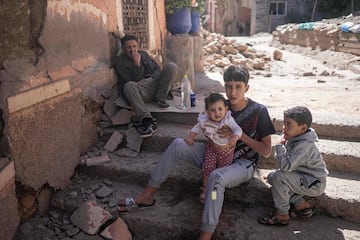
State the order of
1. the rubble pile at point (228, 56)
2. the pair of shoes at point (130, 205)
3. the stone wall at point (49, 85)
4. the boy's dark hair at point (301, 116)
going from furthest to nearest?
the rubble pile at point (228, 56) → the pair of shoes at point (130, 205) → the stone wall at point (49, 85) → the boy's dark hair at point (301, 116)

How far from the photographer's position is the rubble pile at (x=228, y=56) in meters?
8.95

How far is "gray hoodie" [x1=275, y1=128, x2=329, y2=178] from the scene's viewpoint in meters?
2.38

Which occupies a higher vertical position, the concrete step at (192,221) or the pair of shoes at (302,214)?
the pair of shoes at (302,214)

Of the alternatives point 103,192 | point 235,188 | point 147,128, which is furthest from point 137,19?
point 235,188

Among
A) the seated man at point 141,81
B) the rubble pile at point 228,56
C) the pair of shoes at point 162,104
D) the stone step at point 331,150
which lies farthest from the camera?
the rubble pile at point 228,56

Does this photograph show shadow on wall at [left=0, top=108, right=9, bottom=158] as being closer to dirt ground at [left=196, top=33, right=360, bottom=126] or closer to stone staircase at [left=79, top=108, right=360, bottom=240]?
stone staircase at [left=79, top=108, right=360, bottom=240]

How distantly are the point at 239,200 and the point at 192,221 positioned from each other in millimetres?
501

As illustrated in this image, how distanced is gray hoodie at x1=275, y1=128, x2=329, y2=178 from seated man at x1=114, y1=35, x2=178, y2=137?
1581 millimetres

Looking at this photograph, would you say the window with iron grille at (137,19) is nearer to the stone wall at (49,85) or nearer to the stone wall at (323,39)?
the stone wall at (49,85)

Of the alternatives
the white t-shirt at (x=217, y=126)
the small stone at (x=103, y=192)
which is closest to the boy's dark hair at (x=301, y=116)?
the white t-shirt at (x=217, y=126)

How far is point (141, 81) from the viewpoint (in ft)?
13.5

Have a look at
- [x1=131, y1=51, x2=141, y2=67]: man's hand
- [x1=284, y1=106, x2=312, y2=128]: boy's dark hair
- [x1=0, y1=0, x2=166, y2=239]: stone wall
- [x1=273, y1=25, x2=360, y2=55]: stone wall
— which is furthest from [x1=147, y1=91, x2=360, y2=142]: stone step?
[x1=273, y1=25, x2=360, y2=55]: stone wall

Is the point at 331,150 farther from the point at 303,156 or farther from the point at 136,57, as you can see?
the point at 136,57

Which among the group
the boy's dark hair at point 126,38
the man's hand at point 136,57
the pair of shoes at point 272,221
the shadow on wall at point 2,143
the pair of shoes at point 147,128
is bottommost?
the pair of shoes at point 272,221
